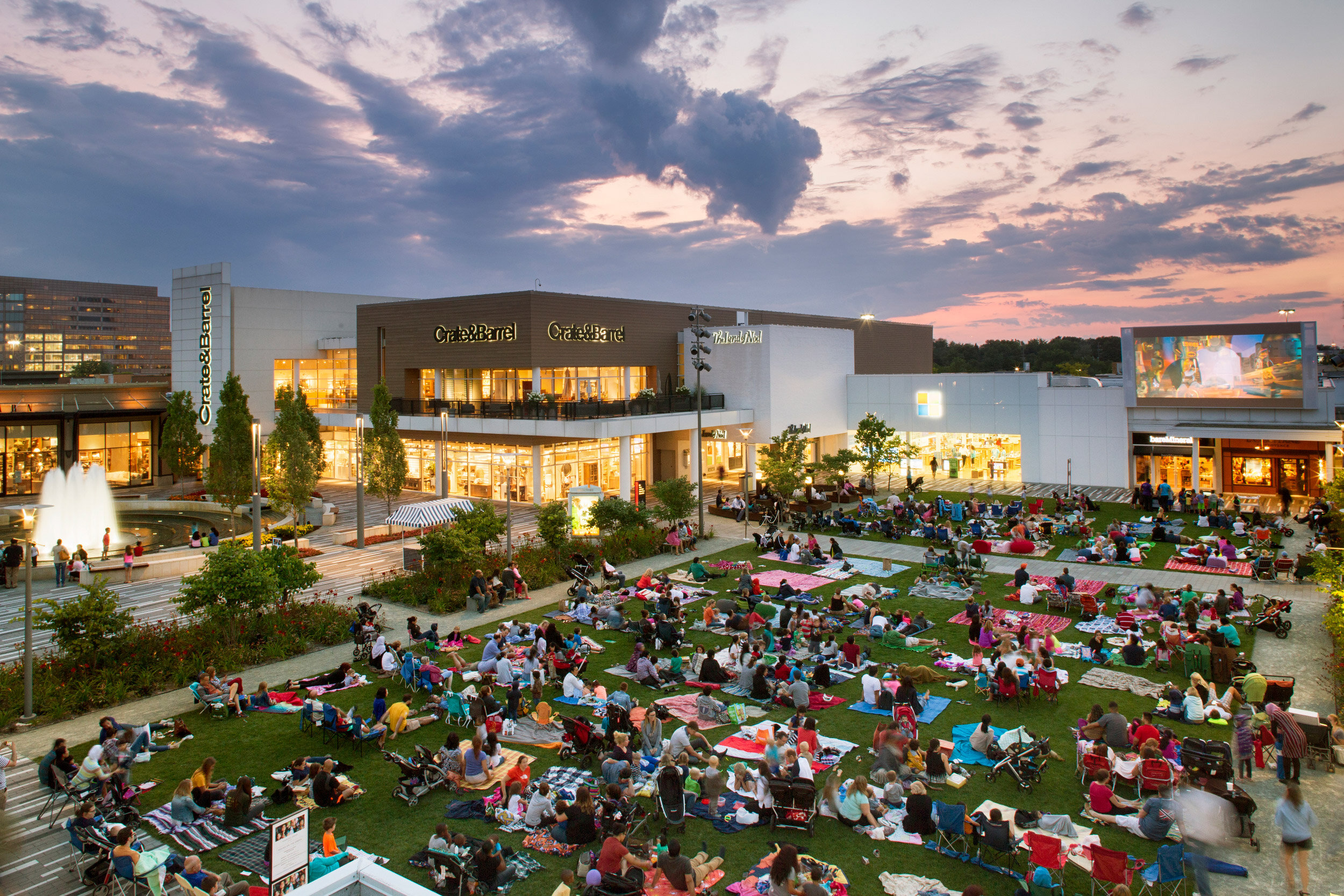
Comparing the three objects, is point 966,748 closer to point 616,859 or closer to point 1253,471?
point 616,859

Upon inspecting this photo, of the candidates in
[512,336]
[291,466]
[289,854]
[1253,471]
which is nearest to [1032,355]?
[1253,471]

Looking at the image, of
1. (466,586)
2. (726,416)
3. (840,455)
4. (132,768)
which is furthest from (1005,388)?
(132,768)

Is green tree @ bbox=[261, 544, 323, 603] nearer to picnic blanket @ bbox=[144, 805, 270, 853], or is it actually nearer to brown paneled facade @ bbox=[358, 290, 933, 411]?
picnic blanket @ bbox=[144, 805, 270, 853]

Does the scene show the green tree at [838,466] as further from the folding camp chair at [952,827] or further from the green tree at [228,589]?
the folding camp chair at [952,827]

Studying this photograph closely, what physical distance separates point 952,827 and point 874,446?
Result: 3449cm

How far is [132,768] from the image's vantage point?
43.3 ft

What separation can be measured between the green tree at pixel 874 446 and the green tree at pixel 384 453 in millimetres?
24416

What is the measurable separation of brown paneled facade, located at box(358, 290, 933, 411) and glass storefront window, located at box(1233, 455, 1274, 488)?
29.3 m

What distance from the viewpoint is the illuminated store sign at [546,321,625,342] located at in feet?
133

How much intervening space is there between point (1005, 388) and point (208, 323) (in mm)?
48847

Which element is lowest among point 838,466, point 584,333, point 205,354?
point 838,466

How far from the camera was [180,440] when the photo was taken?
147 ft

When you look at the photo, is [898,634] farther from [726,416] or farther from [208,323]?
[208,323]

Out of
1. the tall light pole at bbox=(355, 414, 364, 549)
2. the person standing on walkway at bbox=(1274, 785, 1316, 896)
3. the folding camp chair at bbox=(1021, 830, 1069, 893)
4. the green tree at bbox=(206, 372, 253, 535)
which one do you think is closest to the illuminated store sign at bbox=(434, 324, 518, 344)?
the tall light pole at bbox=(355, 414, 364, 549)
